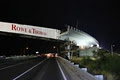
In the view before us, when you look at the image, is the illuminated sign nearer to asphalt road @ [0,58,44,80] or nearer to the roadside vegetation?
asphalt road @ [0,58,44,80]

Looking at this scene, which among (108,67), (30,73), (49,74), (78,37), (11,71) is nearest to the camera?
(108,67)

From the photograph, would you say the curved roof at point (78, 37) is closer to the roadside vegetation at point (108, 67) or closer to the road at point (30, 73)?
the road at point (30, 73)

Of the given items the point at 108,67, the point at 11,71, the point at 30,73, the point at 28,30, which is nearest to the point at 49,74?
the point at 30,73

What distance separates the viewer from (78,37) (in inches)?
3735

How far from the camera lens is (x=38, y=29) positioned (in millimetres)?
60625

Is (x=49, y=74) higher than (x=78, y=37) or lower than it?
lower

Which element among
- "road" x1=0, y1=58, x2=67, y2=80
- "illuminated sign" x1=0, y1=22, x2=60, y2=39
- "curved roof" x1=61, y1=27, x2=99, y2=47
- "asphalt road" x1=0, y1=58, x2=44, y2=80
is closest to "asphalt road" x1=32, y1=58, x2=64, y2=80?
"road" x1=0, y1=58, x2=67, y2=80

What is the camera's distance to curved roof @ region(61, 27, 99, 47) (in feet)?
253

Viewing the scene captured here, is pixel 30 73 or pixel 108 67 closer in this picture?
pixel 108 67

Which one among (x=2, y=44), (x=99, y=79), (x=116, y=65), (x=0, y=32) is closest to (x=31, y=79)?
(x=116, y=65)

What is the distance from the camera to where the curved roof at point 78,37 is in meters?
77.1

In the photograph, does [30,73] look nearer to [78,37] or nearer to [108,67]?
[108,67]

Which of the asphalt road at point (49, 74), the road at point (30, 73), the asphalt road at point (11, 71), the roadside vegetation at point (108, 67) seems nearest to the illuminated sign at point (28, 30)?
the asphalt road at point (11, 71)

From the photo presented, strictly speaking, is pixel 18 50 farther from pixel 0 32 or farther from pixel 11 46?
pixel 0 32
